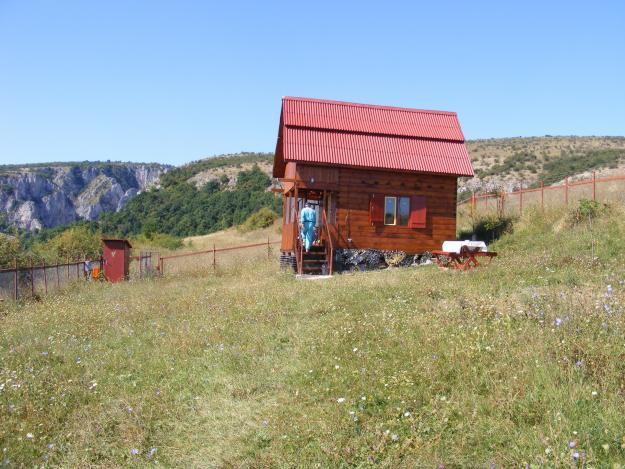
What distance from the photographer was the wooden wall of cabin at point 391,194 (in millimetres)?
20188

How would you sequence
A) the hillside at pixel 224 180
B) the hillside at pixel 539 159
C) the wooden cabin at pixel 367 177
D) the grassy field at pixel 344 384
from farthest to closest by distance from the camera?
1. the hillside at pixel 224 180
2. the hillside at pixel 539 159
3. the wooden cabin at pixel 367 177
4. the grassy field at pixel 344 384

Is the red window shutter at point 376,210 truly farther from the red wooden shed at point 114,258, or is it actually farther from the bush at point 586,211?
the red wooden shed at point 114,258

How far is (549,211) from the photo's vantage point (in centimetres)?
2103

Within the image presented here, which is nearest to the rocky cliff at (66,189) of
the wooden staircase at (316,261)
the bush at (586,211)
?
the wooden staircase at (316,261)

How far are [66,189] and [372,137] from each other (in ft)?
482

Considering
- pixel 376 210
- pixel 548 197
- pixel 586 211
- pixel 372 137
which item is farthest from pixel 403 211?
pixel 548 197

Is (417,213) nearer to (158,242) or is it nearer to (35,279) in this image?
(35,279)

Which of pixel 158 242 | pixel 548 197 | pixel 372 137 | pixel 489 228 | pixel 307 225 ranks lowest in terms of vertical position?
pixel 158 242

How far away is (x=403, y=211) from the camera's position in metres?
20.7

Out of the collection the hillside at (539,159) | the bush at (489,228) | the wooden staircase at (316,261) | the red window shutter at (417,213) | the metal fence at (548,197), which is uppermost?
the hillside at (539,159)

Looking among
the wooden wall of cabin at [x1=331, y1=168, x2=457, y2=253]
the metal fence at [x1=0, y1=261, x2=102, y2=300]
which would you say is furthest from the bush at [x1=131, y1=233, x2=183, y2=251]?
the wooden wall of cabin at [x1=331, y1=168, x2=457, y2=253]

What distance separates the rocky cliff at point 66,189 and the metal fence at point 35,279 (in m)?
110

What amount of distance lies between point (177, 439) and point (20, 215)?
458 ft

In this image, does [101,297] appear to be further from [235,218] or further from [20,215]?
[20,215]
